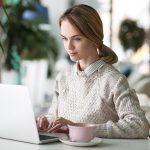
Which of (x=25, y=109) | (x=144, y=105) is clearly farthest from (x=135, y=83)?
(x=25, y=109)

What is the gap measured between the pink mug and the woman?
131mm

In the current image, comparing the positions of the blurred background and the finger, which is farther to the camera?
the blurred background

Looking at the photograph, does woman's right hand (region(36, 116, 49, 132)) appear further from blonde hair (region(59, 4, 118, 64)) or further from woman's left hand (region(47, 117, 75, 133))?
blonde hair (region(59, 4, 118, 64))

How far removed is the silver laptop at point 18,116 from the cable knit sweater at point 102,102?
0.22 m

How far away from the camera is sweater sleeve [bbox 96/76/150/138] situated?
1851mm

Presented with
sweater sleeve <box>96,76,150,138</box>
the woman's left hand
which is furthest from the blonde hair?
the woman's left hand

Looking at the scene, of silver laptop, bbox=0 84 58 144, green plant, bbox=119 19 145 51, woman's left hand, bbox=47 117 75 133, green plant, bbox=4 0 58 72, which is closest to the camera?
silver laptop, bbox=0 84 58 144

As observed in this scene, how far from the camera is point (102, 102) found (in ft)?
6.38

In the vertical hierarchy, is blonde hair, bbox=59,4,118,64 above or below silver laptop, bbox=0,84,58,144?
above

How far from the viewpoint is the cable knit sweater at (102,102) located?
1.86 m

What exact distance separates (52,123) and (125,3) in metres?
9.17

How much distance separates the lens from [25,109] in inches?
65.1

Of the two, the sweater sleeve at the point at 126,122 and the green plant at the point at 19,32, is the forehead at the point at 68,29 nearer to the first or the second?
the sweater sleeve at the point at 126,122

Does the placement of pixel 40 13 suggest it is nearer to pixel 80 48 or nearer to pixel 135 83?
pixel 135 83
